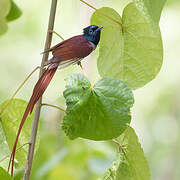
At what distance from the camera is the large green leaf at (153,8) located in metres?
0.60

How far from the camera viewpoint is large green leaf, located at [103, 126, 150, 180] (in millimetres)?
773

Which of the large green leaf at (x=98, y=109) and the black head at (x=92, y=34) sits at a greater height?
the black head at (x=92, y=34)

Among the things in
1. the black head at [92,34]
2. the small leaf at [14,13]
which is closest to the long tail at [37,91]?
the black head at [92,34]

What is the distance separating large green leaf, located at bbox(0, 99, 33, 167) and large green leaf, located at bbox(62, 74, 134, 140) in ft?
0.68

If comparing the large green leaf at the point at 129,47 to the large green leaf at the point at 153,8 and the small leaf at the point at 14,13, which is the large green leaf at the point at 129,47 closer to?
the large green leaf at the point at 153,8

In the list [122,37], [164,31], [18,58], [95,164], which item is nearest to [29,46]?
[18,58]

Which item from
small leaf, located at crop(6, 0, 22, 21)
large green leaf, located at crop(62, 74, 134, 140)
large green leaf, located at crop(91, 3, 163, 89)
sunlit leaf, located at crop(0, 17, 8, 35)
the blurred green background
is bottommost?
the blurred green background

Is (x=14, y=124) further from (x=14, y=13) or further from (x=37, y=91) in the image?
(x=14, y=13)

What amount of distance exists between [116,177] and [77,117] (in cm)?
20

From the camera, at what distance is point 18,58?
15.8 ft

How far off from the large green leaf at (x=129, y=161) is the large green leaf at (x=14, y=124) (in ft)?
0.74

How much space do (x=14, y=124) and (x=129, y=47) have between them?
322 millimetres

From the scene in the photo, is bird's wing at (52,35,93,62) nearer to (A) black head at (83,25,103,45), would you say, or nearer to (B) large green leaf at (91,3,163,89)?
(A) black head at (83,25,103,45)

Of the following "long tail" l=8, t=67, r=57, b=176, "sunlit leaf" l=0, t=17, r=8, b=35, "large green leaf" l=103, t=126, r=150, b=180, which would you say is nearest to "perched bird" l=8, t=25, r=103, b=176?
"long tail" l=8, t=67, r=57, b=176
